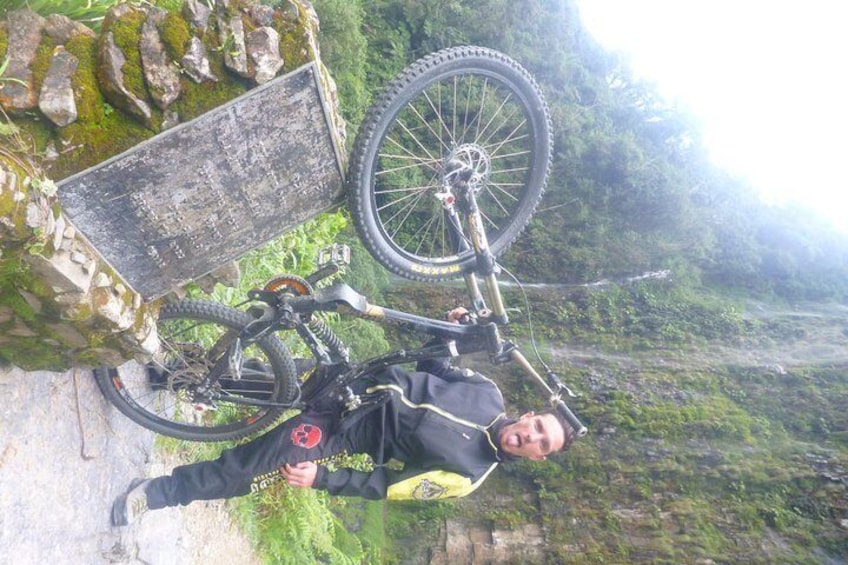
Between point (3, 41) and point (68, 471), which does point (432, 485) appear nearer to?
point (68, 471)

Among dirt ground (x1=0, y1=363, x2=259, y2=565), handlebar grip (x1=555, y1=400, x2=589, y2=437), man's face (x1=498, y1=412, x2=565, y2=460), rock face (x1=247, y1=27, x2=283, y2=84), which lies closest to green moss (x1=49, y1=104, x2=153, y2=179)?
rock face (x1=247, y1=27, x2=283, y2=84)

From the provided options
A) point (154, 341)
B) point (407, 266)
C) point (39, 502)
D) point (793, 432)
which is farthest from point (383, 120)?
point (793, 432)

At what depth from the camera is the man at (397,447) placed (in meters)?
3.03

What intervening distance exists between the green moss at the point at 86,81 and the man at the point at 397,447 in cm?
194

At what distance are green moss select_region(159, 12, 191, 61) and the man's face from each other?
2.34 m

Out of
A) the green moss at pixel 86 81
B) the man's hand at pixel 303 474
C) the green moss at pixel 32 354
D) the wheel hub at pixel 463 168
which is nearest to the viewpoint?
the green moss at pixel 86 81

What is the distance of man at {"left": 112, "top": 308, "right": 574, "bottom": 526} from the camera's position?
119 inches

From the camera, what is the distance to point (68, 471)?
3061mm

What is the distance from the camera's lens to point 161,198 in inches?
93.7

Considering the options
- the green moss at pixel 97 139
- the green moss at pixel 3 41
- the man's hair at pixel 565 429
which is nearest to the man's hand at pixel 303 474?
the man's hair at pixel 565 429

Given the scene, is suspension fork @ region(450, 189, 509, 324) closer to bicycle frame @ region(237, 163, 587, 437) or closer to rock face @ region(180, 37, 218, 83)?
bicycle frame @ region(237, 163, 587, 437)

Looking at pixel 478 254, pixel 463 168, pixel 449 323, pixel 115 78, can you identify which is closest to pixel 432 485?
pixel 449 323

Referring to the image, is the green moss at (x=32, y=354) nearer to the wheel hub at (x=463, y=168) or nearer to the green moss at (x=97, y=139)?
the green moss at (x=97, y=139)

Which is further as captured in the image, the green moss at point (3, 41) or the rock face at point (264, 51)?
the rock face at point (264, 51)
